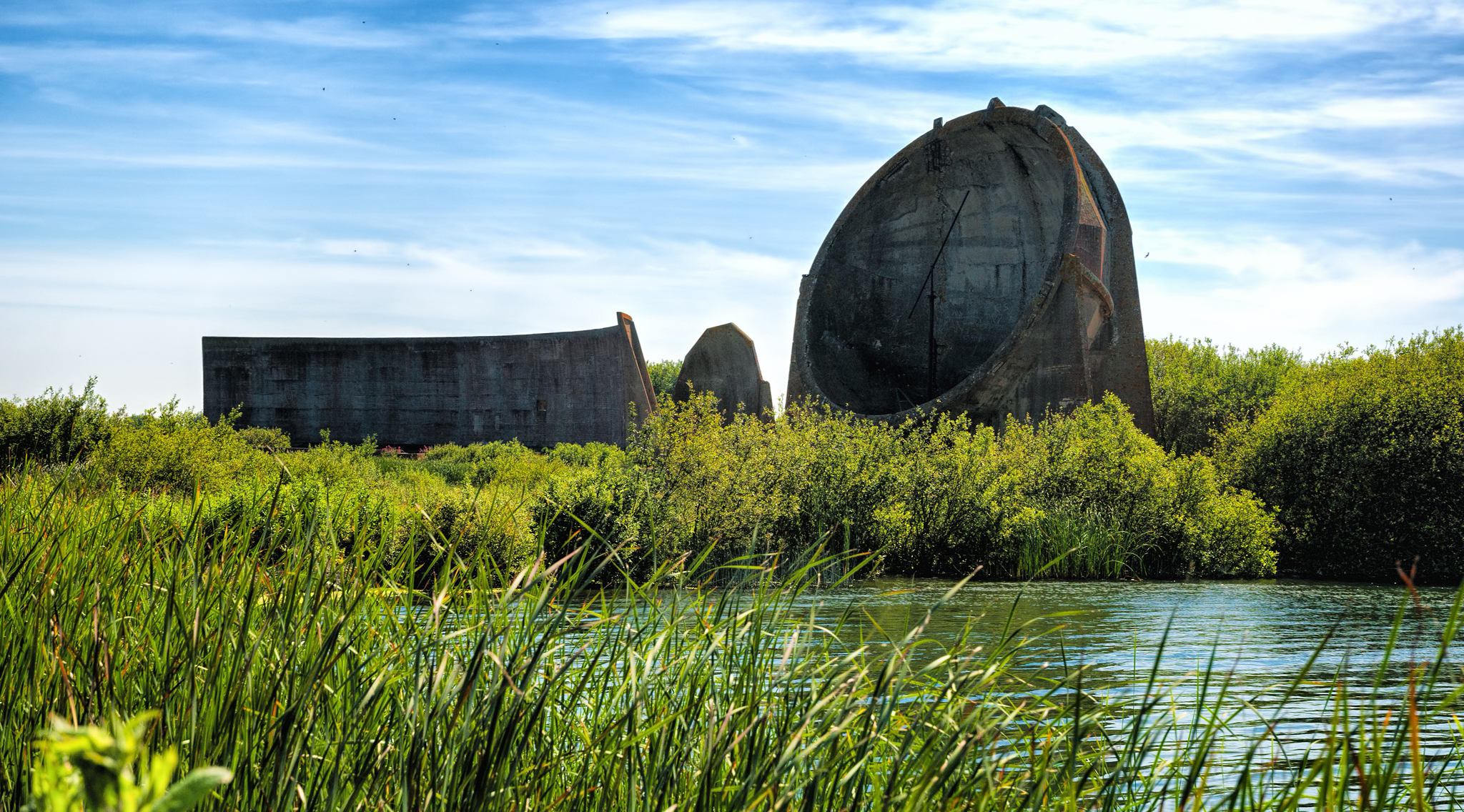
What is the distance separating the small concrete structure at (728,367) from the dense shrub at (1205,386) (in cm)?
984

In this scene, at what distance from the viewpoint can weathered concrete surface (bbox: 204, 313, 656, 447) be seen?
84.3 feet

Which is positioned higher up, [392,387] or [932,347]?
[392,387]

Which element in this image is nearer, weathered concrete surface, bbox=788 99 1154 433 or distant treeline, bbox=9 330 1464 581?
distant treeline, bbox=9 330 1464 581

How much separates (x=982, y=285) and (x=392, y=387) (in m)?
14.6

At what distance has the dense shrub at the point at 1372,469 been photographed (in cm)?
1353

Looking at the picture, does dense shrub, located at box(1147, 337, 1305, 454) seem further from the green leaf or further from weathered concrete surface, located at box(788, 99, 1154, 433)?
the green leaf

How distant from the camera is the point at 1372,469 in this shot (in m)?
14.0

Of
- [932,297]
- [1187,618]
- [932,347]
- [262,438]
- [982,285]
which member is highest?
[982,285]

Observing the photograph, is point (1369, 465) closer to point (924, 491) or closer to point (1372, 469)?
point (1372, 469)

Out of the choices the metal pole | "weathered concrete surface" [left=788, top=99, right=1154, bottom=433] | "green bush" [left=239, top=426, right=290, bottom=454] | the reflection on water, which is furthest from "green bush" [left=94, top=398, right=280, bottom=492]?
the metal pole

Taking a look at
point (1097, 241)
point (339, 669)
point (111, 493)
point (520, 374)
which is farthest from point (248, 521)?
point (520, 374)

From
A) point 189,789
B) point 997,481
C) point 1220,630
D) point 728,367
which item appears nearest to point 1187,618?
point 1220,630

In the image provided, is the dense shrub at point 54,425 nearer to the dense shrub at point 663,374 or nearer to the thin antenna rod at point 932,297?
the thin antenna rod at point 932,297

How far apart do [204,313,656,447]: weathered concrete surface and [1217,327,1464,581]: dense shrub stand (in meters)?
14.4
